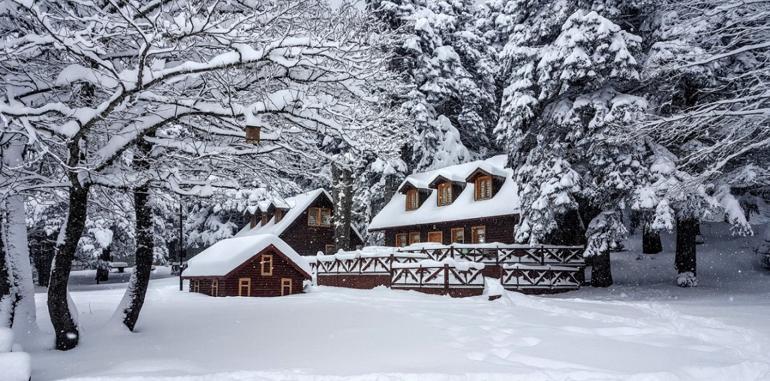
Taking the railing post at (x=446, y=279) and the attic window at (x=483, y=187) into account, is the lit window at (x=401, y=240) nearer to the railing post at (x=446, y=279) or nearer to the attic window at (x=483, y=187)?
the attic window at (x=483, y=187)

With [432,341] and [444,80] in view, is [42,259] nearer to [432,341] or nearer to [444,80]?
[444,80]

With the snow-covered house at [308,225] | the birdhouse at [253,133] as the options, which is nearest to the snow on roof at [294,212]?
the snow-covered house at [308,225]

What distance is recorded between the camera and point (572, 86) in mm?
20109

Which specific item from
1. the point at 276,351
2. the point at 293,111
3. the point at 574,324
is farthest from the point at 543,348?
the point at 293,111

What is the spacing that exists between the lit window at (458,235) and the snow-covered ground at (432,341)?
1226 cm

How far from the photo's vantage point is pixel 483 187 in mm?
27391

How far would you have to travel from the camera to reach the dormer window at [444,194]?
2956cm

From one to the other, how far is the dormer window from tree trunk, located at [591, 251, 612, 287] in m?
10.4

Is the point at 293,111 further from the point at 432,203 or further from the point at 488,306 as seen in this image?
the point at 432,203

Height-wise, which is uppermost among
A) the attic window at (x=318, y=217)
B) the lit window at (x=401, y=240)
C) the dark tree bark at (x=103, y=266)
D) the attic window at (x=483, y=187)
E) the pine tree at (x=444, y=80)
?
the pine tree at (x=444, y=80)

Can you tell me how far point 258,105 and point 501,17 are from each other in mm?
32882

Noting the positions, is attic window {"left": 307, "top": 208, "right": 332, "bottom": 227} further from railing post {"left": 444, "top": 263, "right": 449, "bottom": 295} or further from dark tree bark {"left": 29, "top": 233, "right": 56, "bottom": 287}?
railing post {"left": 444, "top": 263, "right": 449, "bottom": 295}

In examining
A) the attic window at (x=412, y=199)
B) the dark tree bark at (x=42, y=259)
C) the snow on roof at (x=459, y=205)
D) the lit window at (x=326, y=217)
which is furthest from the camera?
the lit window at (x=326, y=217)

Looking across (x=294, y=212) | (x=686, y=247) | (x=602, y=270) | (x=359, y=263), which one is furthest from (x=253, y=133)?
(x=294, y=212)
